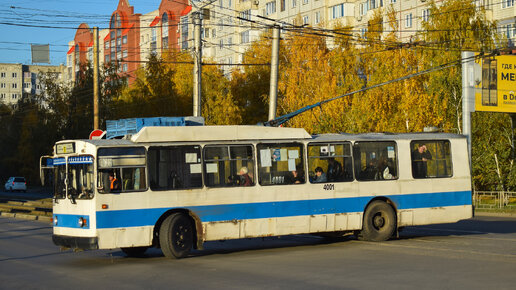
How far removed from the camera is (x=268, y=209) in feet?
57.4

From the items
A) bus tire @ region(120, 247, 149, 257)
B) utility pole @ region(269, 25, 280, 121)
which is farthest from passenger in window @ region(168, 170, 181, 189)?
utility pole @ region(269, 25, 280, 121)

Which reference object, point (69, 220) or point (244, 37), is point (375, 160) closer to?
point (69, 220)

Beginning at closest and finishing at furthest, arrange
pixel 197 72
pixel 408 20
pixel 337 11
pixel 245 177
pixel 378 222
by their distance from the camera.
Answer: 1. pixel 245 177
2. pixel 378 222
3. pixel 197 72
4. pixel 408 20
5. pixel 337 11

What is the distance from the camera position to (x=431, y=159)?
1998 centimetres

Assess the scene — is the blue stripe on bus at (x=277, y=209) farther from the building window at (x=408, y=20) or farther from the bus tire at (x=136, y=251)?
the building window at (x=408, y=20)

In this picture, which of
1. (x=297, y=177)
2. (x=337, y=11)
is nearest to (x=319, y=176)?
(x=297, y=177)

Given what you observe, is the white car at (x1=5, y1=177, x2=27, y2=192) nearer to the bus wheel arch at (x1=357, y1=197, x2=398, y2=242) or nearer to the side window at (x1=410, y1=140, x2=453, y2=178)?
the side window at (x1=410, y1=140, x2=453, y2=178)

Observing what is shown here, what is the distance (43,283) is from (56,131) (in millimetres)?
55397

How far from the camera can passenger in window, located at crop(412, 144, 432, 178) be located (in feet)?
64.5

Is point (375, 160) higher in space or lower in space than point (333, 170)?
higher

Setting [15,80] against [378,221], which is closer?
[378,221]

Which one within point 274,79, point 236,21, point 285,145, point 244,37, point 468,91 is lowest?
point 285,145

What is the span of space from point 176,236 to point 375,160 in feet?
18.7

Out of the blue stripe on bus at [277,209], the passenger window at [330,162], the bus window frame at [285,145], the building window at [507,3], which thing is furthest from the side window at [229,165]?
the building window at [507,3]
